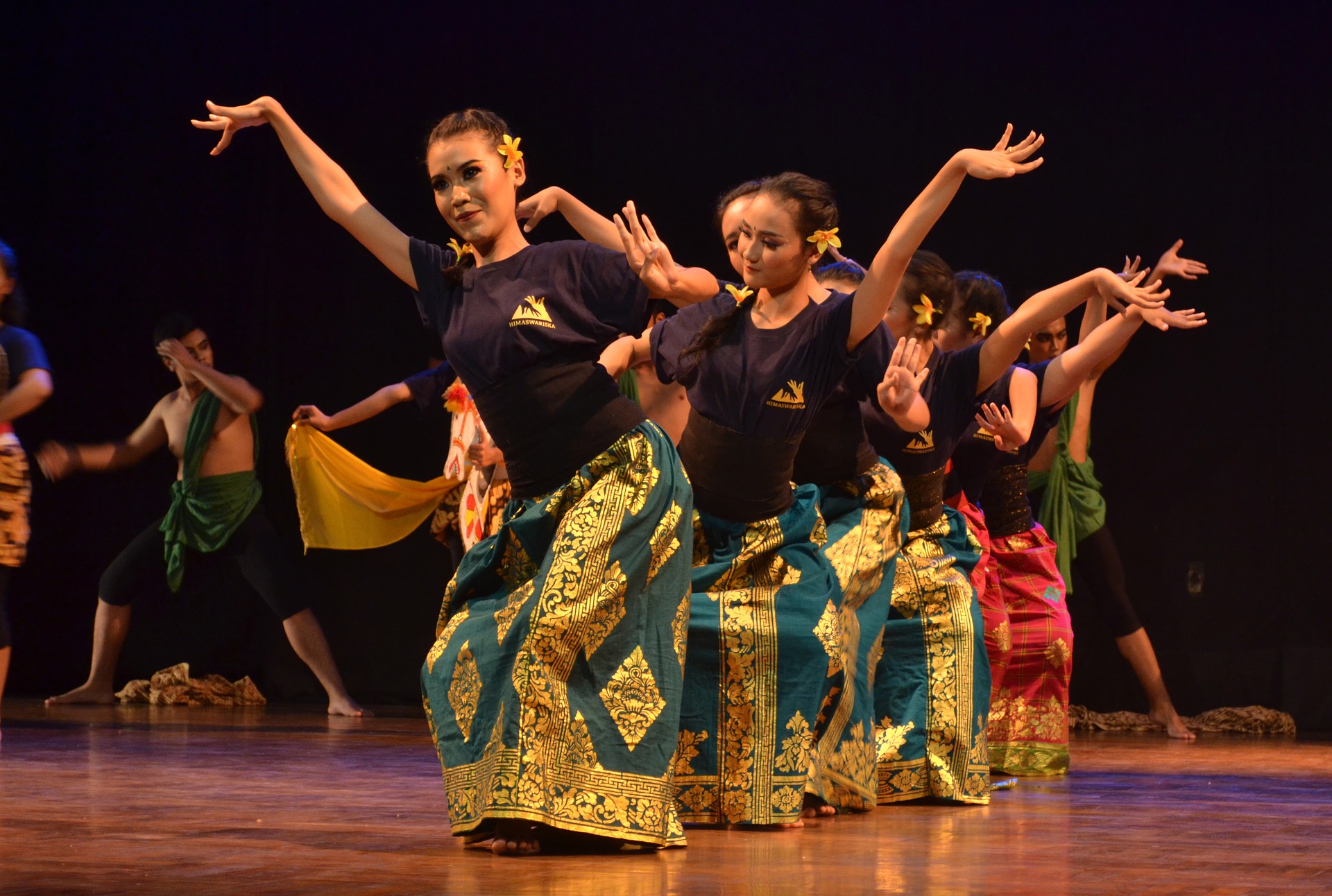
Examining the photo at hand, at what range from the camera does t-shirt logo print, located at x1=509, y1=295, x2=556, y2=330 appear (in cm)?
281

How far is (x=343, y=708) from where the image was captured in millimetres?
6340

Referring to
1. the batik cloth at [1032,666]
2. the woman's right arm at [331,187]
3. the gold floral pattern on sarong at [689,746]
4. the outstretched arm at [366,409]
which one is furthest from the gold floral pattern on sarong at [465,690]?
the outstretched arm at [366,409]

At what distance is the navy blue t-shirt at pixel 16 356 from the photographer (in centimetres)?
448

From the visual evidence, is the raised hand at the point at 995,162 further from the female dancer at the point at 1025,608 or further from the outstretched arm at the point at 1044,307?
the female dancer at the point at 1025,608

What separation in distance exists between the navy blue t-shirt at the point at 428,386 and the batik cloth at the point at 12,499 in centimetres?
203

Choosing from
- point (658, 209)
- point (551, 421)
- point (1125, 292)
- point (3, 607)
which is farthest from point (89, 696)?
point (1125, 292)

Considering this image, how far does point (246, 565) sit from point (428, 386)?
3.33ft

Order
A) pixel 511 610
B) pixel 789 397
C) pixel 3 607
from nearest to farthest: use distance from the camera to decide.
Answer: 1. pixel 511 610
2. pixel 789 397
3. pixel 3 607

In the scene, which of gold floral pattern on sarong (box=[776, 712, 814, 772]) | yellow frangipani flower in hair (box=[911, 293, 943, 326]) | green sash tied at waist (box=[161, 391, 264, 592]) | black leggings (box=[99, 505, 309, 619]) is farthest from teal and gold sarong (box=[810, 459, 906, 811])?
green sash tied at waist (box=[161, 391, 264, 592])

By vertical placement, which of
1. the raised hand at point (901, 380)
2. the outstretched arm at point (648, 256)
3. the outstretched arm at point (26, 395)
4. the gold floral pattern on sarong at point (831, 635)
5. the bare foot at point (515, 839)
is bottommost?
the bare foot at point (515, 839)

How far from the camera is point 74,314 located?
24.3ft

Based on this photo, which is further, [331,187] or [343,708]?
[343,708]

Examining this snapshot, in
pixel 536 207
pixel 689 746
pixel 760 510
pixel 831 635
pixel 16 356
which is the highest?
pixel 536 207

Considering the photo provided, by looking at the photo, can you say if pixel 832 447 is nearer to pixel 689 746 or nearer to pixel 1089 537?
pixel 689 746
